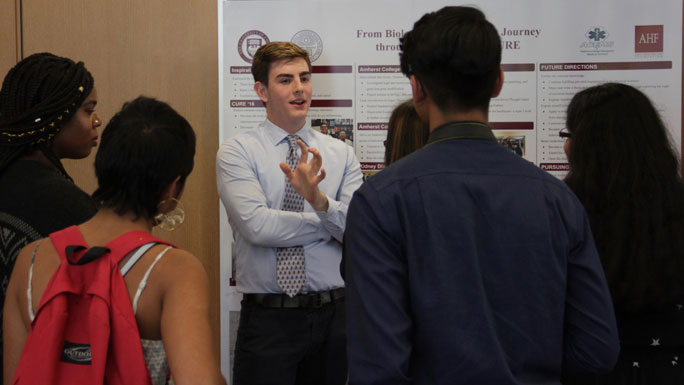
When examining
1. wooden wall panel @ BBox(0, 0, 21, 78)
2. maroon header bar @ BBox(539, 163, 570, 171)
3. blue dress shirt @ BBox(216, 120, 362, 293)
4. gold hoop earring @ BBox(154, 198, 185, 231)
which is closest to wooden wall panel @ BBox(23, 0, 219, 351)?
wooden wall panel @ BBox(0, 0, 21, 78)

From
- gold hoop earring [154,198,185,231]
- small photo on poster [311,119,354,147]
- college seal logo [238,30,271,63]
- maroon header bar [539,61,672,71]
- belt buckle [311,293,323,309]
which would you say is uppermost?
college seal logo [238,30,271,63]

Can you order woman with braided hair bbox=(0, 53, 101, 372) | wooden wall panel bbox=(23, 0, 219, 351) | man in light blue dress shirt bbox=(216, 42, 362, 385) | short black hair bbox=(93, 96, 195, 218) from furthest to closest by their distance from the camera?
wooden wall panel bbox=(23, 0, 219, 351) → man in light blue dress shirt bbox=(216, 42, 362, 385) → woman with braided hair bbox=(0, 53, 101, 372) → short black hair bbox=(93, 96, 195, 218)

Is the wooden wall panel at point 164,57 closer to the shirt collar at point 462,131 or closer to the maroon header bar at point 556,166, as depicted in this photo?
the maroon header bar at point 556,166

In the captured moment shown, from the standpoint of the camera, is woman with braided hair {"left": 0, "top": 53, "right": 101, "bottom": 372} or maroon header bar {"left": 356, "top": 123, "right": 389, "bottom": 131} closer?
woman with braided hair {"left": 0, "top": 53, "right": 101, "bottom": 372}

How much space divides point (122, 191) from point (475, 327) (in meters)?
0.86

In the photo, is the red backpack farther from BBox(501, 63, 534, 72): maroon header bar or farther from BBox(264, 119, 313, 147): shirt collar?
BBox(501, 63, 534, 72): maroon header bar

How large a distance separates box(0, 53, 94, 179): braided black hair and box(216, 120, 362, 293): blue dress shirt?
950 millimetres

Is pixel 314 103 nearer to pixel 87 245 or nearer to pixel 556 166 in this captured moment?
pixel 556 166

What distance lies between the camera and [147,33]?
3.67 metres

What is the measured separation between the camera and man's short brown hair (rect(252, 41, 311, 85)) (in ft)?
10.1

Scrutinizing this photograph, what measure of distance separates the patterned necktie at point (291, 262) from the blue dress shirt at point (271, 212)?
0.09ft

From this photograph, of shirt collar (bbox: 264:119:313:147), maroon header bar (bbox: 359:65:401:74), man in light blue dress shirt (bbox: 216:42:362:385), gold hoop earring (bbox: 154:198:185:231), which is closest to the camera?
gold hoop earring (bbox: 154:198:185:231)

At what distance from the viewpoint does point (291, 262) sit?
282 cm

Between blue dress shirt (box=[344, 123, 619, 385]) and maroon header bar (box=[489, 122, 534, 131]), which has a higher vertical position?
maroon header bar (box=[489, 122, 534, 131])
